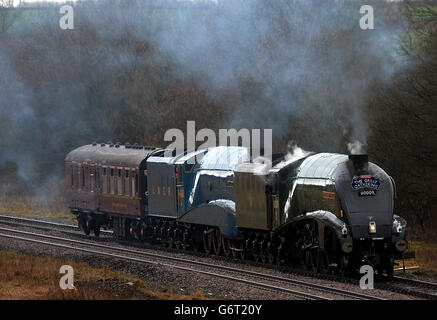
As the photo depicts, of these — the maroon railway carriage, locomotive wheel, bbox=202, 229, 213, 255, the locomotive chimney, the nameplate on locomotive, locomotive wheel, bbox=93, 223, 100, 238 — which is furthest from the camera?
locomotive wheel, bbox=93, 223, 100, 238

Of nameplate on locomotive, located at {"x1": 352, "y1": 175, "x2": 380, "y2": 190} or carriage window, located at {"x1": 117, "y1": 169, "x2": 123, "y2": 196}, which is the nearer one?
nameplate on locomotive, located at {"x1": 352, "y1": 175, "x2": 380, "y2": 190}

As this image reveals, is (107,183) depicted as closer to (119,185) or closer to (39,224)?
(119,185)

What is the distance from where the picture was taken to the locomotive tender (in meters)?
20.4

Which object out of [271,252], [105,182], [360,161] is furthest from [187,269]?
[105,182]

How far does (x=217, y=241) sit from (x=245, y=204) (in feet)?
9.71

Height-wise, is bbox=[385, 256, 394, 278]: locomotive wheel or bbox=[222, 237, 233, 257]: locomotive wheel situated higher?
bbox=[385, 256, 394, 278]: locomotive wheel

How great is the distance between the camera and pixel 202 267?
2338cm

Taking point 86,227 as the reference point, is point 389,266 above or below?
above

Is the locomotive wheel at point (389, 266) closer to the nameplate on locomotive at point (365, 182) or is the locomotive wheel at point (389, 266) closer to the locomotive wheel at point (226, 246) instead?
the nameplate on locomotive at point (365, 182)

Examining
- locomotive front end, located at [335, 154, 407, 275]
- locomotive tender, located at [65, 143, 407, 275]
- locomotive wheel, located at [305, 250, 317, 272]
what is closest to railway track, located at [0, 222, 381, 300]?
locomotive wheel, located at [305, 250, 317, 272]

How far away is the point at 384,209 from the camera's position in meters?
20.6

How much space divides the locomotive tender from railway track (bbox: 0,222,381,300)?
1.38 meters

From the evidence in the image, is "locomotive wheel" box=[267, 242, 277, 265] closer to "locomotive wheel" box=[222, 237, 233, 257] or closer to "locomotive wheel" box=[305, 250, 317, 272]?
"locomotive wheel" box=[305, 250, 317, 272]
